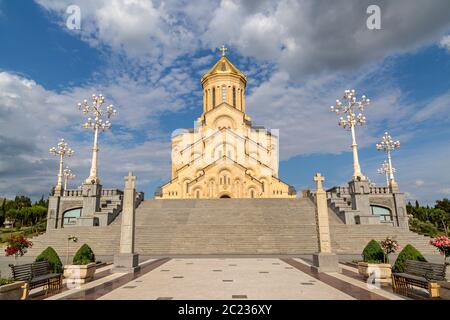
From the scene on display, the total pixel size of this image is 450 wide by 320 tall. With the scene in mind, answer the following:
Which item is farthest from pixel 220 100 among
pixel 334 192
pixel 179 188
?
pixel 334 192

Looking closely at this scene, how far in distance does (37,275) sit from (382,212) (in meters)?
26.7

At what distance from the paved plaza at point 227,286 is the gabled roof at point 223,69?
1690 inches

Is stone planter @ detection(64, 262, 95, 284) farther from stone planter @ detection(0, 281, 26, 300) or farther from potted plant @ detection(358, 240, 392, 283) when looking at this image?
potted plant @ detection(358, 240, 392, 283)

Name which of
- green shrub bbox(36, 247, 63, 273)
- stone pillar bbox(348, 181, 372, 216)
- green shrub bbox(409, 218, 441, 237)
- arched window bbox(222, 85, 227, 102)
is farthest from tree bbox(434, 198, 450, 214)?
green shrub bbox(36, 247, 63, 273)

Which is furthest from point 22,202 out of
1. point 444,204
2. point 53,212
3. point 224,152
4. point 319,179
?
point 444,204

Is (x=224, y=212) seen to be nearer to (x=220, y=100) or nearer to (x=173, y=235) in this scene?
(x=173, y=235)

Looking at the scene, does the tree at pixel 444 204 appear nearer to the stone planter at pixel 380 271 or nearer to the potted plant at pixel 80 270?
the stone planter at pixel 380 271

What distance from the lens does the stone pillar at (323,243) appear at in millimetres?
10594

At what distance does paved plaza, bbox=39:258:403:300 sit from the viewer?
6.91 metres

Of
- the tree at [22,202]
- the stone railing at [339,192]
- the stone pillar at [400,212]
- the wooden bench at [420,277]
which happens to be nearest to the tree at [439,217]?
the stone pillar at [400,212]

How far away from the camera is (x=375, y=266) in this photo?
29.1 ft

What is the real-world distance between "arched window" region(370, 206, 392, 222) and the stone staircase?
537cm

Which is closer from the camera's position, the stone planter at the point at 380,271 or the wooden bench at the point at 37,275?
the wooden bench at the point at 37,275
